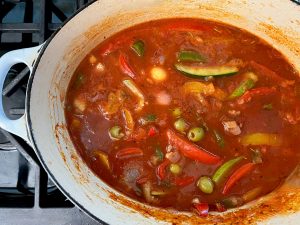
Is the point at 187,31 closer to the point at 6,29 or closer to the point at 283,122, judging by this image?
the point at 283,122

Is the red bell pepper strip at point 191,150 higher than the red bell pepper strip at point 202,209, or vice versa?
the red bell pepper strip at point 191,150

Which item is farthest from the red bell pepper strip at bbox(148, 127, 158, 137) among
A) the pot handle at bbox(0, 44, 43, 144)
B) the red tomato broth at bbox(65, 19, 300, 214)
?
the pot handle at bbox(0, 44, 43, 144)

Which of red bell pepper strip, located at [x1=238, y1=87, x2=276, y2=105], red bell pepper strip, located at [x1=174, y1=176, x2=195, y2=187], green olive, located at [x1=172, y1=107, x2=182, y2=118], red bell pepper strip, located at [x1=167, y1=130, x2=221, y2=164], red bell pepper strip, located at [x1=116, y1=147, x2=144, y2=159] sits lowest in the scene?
red bell pepper strip, located at [x1=174, y1=176, x2=195, y2=187]

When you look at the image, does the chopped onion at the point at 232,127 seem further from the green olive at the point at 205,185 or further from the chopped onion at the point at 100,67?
the chopped onion at the point at 100,67

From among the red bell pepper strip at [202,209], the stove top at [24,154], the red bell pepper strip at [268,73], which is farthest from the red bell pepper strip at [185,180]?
the red bell pepper strip at [268,73]

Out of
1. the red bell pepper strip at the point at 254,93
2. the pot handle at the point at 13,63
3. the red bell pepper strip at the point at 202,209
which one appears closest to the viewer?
the pot handle at the point at 13,63

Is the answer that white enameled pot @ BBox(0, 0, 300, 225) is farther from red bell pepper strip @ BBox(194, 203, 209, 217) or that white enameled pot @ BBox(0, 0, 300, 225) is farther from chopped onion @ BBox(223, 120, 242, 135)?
chopped onion @ BBox(223, 120, 242, 135)
